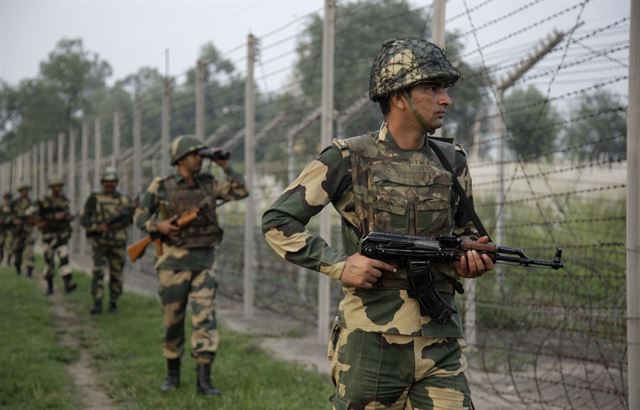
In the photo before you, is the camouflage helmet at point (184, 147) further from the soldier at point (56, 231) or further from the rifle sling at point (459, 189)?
the soldier at point (56, 231)

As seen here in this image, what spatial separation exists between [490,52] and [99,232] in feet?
22.8

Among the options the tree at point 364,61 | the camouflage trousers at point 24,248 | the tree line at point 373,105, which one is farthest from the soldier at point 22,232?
the tree at point 364,61

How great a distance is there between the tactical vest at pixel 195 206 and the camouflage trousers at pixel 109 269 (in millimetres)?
→ 4740

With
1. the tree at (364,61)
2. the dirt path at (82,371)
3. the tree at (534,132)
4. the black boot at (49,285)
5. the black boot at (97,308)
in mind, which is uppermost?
the tree at (364,61)

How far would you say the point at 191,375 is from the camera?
295 inches

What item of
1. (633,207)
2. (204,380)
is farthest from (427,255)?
(204,380)

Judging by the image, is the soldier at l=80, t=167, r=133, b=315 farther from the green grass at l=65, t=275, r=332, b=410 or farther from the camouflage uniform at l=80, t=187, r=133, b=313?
the green grass at l=65, t=275, r=332, b=410

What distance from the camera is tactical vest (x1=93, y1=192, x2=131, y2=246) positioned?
12.1 m

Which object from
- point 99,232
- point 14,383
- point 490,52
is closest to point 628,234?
point 490,52

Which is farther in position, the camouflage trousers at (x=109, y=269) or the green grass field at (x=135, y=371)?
the camouflage trousers at (x=109, y=269)

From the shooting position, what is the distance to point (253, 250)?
10461 millimetres

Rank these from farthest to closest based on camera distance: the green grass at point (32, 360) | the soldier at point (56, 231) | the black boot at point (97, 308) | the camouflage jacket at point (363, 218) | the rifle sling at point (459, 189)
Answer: the soldier at point (56, 231)
the black boot at point (97, 308)
the green grass at point (32, 360)
the rifle sling at point (459, 189)
the camouflage jacket at point (363, 218)

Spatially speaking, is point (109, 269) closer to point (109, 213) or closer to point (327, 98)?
point (109, 213)

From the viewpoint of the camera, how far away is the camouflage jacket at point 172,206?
6.98 m
